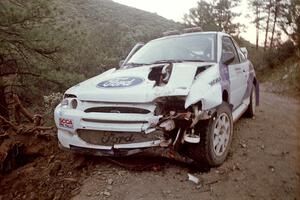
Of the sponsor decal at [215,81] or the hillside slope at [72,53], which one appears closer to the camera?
the sponsor decal at [215,81]

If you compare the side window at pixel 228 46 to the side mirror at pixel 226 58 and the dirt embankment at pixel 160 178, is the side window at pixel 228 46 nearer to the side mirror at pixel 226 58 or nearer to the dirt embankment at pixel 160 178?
the side mirror at pixel 226 58

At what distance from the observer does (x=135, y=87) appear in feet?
12.3

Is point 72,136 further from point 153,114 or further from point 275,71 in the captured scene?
point 275,71

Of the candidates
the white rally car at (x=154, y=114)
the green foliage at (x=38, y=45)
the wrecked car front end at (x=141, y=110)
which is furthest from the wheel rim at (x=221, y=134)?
the green foliage at (x=38, y=45)

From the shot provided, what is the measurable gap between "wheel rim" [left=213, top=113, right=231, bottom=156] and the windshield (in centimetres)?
86

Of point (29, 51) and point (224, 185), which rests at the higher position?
point (29, 51)

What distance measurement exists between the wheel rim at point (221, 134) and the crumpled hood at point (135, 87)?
712mm

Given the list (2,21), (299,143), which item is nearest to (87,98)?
(299,143)

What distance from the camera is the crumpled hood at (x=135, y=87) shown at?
3543 mm

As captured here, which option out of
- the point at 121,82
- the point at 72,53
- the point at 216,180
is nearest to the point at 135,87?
the point at 121,82

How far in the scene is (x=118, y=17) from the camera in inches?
1704

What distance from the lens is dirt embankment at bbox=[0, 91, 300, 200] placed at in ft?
11.9

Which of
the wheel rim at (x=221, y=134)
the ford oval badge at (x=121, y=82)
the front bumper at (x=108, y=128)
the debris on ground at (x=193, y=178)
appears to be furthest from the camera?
the wheel rim at (x=221, y=134)

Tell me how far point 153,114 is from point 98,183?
42.1 inches
